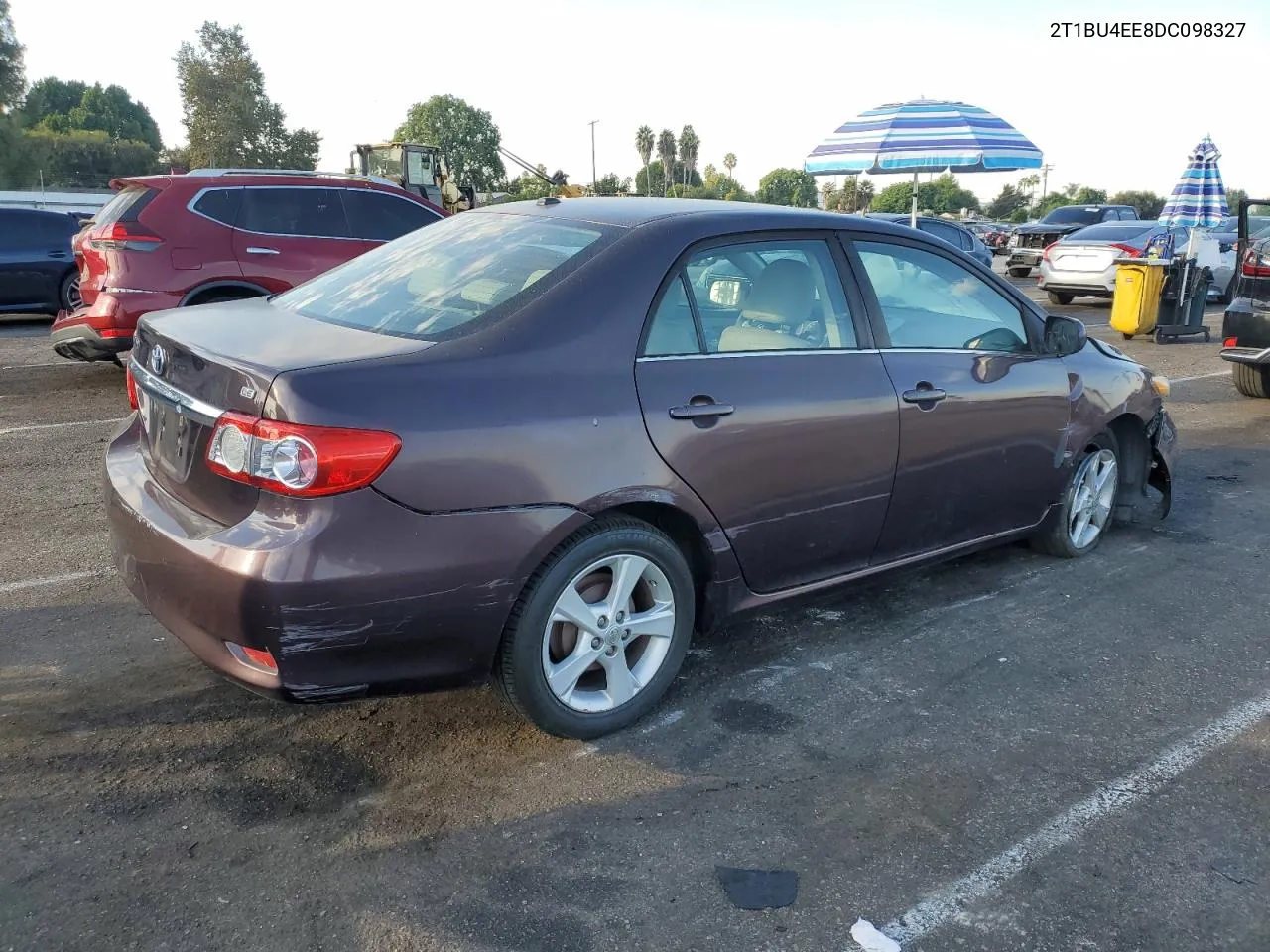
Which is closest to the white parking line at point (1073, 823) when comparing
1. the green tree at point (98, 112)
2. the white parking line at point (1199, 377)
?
the white parking line at point (1199, 377)

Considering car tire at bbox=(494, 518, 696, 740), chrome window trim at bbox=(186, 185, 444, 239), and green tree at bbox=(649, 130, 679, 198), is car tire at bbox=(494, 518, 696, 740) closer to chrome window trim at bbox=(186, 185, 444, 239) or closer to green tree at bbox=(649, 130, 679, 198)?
chrome window trim at bbox=(186, 185, 444, 239)

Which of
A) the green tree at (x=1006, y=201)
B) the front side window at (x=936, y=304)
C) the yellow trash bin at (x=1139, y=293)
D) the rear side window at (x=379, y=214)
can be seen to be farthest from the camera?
the green tree at (x=1006, y=201)

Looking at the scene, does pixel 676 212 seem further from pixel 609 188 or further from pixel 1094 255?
pixel 609 188

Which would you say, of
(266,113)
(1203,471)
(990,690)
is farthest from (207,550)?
(266,113)

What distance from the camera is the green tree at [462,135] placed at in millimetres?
105062

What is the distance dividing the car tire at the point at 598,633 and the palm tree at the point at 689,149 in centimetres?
14677

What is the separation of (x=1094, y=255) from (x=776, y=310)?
13.7 m

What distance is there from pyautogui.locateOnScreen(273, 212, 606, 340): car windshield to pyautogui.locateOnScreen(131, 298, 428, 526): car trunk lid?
0.14 m

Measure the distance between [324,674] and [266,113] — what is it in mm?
81522

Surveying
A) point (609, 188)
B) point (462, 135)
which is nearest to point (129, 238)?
point (609, 188)

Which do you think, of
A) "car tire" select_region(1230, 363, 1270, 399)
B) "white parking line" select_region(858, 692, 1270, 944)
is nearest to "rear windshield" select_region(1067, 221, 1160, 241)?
"car tire" select_region(1230, 363, 1270, 399)

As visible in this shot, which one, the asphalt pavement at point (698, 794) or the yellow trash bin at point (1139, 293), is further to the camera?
the yellow trash bin at point (1139, 293)

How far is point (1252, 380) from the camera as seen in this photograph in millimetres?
8977

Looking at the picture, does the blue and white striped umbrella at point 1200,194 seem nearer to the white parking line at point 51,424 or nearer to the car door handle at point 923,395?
the car door handle at point 923,395
